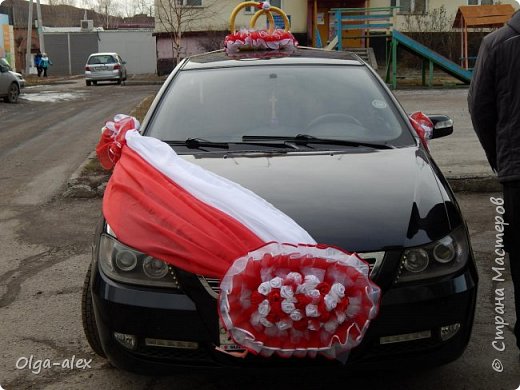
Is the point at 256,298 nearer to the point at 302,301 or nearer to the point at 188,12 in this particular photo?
the point at 302,301

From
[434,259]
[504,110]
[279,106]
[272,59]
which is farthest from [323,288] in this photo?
[272,59]

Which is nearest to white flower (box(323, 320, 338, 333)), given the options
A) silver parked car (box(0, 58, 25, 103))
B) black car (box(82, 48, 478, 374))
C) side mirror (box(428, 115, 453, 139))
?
black car (box(82, 48, 478, 374))

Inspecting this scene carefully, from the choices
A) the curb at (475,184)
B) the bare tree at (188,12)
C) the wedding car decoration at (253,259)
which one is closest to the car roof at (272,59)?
the wedding car decoration at (253,259)

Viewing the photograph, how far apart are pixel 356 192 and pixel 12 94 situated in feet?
68.9

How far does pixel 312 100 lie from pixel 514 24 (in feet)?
4.34

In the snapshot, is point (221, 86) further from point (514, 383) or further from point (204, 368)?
point (514, 383)

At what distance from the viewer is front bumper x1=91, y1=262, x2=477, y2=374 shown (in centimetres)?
276

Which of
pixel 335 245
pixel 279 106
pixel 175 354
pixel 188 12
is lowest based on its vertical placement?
pixel 175 354

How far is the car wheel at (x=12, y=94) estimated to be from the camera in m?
22.0

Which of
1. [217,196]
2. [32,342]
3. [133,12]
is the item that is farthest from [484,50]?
[133,12]

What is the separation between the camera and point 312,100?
4.27 metres

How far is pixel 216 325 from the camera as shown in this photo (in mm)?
2760

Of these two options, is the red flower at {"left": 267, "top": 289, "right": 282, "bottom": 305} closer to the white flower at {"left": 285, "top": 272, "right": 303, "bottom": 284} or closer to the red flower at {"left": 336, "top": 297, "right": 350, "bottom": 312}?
the white flower at {"left": 285, "top": 272, "right": 303, "bottom": 284}

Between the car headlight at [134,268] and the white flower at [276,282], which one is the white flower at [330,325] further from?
the car headlight at [134,268]
